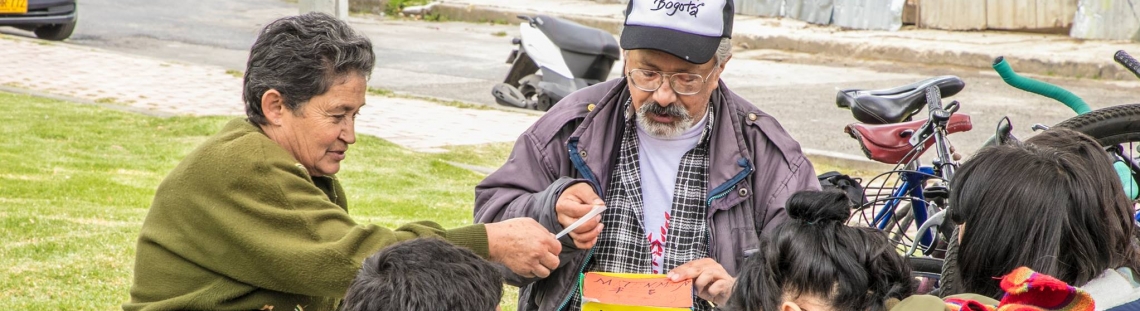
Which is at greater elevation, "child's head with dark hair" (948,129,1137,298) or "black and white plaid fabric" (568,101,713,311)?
"child's head with dark hair" (948,129,1137,298)

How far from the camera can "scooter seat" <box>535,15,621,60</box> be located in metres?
10.9

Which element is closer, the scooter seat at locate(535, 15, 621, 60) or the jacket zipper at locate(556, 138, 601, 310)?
the jacket zipper at locate(556, 138, 601, 310)

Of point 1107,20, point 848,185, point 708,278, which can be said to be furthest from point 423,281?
point 1107,20

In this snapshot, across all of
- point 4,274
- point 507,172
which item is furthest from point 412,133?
point 507,172

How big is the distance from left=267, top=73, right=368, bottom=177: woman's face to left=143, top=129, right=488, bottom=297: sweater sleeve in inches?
5.6

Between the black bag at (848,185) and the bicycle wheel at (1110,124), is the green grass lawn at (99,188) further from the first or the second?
the bicycle wheel at (1110,124)

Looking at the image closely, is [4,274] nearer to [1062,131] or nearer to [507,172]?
[507,172]

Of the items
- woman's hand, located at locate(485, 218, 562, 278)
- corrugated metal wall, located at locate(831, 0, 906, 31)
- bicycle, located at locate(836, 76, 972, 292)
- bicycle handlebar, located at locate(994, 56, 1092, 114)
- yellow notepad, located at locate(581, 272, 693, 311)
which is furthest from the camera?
Result: corrugated metal wall, located at locate(831, 0, 906, 31)

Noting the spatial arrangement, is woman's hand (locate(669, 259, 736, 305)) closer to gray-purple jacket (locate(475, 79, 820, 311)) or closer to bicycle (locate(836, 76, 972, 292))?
gray-purple jacket (locate(475, 79, 820, 311))


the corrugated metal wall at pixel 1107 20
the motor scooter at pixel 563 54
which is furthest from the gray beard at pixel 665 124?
the corrugated metal wall at pixel 1107 20

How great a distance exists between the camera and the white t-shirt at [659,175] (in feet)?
10.5

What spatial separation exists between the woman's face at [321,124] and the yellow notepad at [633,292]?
2.57ft

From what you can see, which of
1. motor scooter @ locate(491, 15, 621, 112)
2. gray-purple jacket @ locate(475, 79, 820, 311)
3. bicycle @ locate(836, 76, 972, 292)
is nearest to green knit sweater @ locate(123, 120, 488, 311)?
gray-purple jacket @ locate(475, 79, 820, 311)

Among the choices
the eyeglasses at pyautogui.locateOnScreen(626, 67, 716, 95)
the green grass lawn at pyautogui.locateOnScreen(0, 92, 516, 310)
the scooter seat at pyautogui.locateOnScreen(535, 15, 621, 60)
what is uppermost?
the eyeglasses at pyautogui.locateOnScreen(626, 67, 716, 95)
